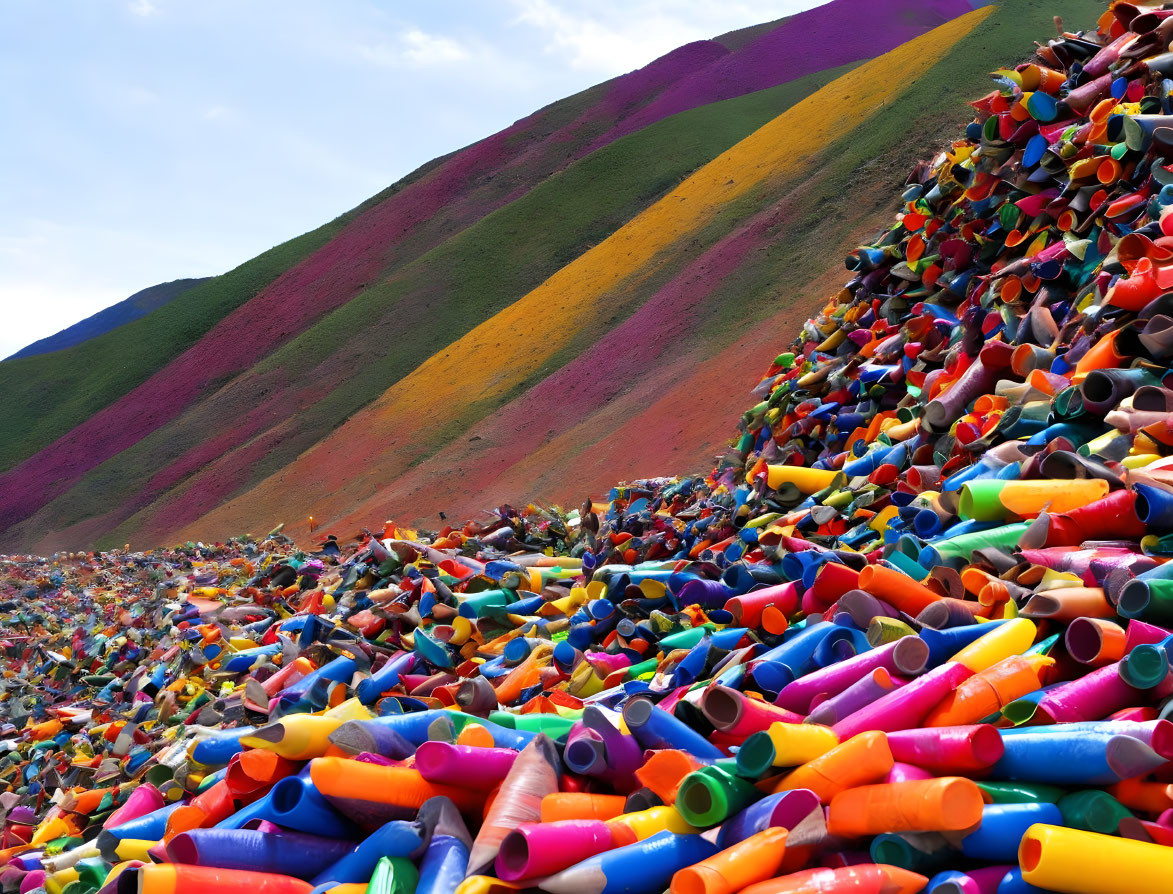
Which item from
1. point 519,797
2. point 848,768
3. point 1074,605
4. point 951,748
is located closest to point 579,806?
point 519,797

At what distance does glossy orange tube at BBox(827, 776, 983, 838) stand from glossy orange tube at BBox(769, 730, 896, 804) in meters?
0.07

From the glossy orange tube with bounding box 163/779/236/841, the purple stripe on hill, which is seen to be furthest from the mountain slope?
the glossy orange tube with bounding box 163/779/236/841

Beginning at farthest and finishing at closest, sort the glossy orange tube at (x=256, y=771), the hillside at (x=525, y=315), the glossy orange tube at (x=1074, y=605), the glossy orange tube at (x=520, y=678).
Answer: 1. the hillside at (x=525, y=315)
2. the glossy orange tube at (x=520, y=678)
3. the glossy orange tube at (x=256, y=771)
4. the glossy orange tube at (x=1074, y=605)

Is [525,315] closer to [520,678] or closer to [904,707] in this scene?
[520,678]

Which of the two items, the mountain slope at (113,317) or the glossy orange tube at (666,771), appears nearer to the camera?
the glossy orange tube at (666,771)

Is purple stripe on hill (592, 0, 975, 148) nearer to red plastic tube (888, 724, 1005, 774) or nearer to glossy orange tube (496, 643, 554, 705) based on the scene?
glossy orange tube (496, 643, 554, 705)

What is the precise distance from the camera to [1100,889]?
2264mm

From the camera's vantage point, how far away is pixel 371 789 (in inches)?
121

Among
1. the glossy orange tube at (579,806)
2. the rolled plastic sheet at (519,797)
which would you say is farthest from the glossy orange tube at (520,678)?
the glossy orange tube at (579,806)

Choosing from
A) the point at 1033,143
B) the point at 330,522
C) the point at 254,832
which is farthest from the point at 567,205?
the point at 254,832

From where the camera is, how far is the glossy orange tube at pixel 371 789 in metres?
3.05

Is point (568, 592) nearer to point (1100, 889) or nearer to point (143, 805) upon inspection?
point (143, 805)

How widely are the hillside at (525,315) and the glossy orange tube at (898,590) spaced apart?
521 inches

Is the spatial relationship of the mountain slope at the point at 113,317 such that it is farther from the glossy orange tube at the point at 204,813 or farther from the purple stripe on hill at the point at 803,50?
the glossy orange tube at the point at 204,813
